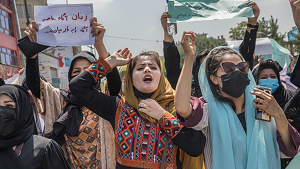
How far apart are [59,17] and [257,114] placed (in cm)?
191

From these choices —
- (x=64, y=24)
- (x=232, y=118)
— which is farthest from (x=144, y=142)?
(x=64, y=24)

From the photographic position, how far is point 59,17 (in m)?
2.34

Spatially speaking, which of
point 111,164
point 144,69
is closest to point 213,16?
point 144,69

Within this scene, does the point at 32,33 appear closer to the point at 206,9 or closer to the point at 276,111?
the point at 206,9

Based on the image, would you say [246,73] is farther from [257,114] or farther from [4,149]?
[4,149]

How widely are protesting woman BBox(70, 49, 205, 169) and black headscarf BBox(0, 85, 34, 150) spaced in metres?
0.40

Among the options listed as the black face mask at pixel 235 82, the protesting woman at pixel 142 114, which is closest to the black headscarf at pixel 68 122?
the protesting woman at pixel 142 114

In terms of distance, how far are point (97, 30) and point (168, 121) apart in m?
1.11

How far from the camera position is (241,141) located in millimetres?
1805

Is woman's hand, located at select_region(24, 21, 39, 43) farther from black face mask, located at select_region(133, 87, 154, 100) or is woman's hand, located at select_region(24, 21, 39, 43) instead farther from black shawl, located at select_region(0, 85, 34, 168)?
black face mask, located at select_region(133, 87, 154, 100)

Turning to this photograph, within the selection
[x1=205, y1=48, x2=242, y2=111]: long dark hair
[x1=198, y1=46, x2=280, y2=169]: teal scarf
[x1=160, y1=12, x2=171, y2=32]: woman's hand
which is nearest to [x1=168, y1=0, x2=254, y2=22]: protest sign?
[x1=160, y1=12, x2=171, y2=32]: woman's hand

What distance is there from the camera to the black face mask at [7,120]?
187 cm

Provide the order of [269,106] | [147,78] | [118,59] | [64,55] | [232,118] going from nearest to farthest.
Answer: [269,106] < [232,118] < [147,78] < [118,59] < [64,55]

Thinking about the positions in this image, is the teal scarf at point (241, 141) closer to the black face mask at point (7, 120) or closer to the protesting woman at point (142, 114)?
the protesting woman at point (142, 114)
